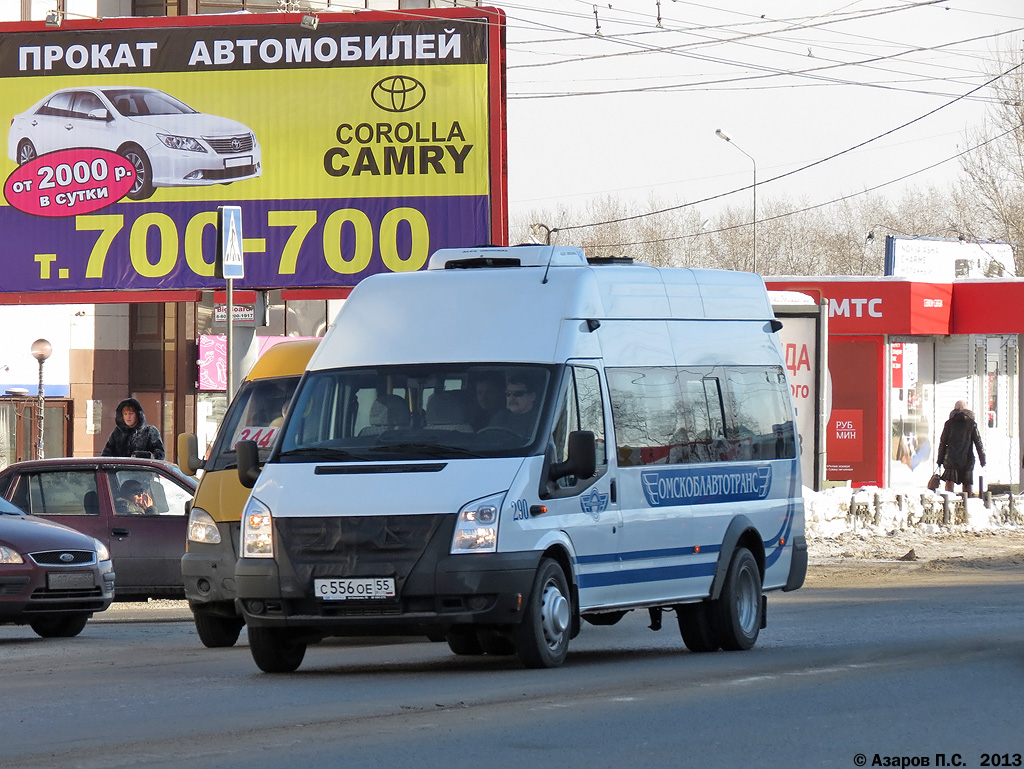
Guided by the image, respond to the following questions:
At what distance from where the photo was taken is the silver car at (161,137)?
92.3ft

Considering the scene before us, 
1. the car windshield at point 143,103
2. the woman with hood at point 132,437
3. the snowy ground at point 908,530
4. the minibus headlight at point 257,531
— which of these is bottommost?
the snowy ground at point 908,530

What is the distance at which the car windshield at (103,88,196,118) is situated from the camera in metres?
28.2

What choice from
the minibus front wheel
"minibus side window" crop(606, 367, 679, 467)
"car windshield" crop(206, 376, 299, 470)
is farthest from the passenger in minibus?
the minibus front wheel

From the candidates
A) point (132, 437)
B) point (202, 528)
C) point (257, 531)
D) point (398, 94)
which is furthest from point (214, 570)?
point (398, 94)

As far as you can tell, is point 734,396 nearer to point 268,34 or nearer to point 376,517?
point 376,517

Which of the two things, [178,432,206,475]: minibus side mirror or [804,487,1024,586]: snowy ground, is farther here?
[804,487,1024,586]: snowy ground

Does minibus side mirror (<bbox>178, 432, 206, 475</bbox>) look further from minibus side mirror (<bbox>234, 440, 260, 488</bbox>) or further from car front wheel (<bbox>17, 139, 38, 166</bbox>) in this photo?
car front wheel (<bbox>17, 139, 38, 166</bbox>)

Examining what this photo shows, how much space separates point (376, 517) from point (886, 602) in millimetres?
7572

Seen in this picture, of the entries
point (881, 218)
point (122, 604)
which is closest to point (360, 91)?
point (122, 604)

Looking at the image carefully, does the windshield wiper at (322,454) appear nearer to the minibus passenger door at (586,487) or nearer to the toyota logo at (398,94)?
Answer: the minibus passenger door at (586,487)

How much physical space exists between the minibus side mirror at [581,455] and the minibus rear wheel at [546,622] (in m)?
0.55

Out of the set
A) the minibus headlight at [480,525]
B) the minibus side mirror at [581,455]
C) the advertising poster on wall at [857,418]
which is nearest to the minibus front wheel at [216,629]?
the minibus headlight at [480,525]

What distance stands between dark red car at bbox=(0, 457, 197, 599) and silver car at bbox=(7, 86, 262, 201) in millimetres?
11221

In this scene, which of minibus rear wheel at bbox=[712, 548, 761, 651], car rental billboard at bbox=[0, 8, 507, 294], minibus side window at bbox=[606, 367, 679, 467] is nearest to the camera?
minibus side window at bbox=[606, 367, 679, 467]
